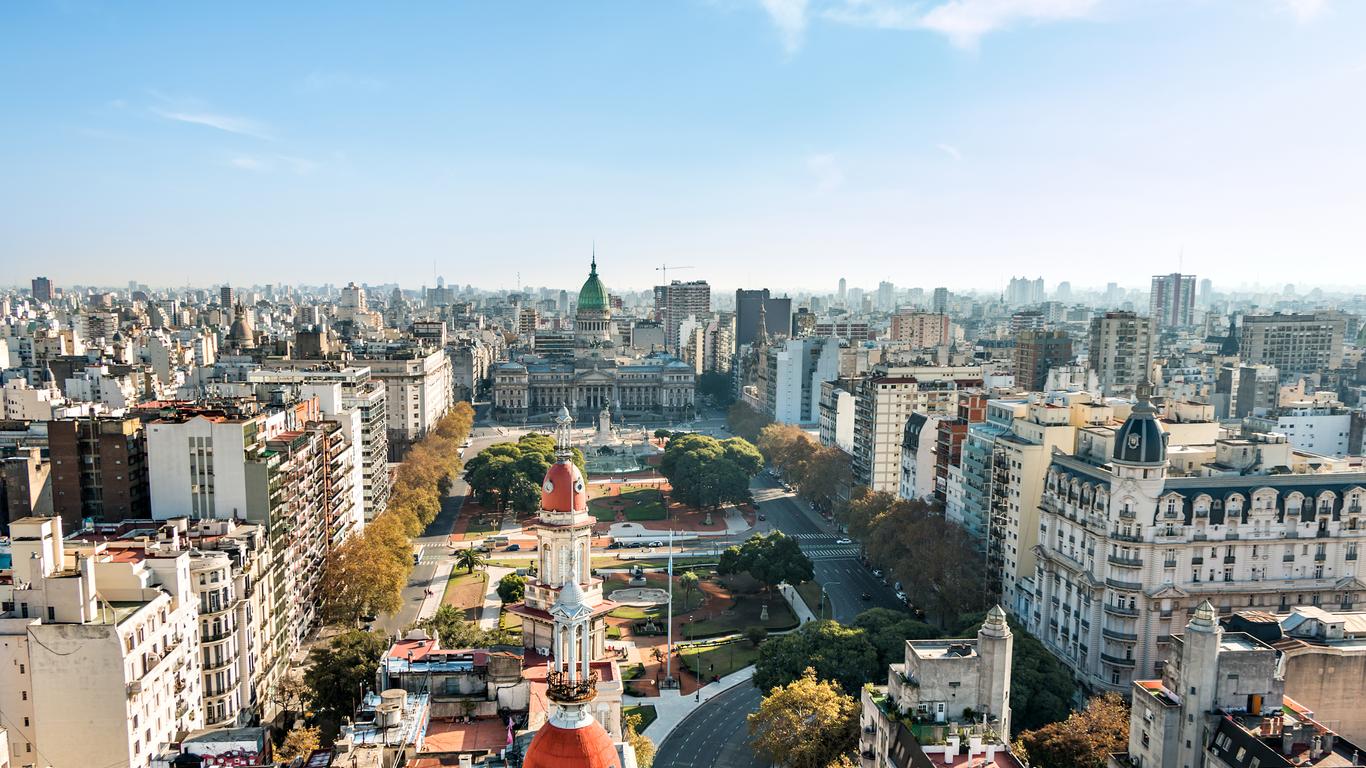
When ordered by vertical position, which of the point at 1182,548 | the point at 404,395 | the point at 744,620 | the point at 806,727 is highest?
the point at 404,395

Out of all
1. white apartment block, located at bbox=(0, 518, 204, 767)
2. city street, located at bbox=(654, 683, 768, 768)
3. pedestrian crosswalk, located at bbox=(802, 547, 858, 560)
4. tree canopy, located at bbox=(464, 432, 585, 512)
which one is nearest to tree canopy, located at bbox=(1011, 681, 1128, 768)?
city street, located at bbox=(654, 683, 768, 768)

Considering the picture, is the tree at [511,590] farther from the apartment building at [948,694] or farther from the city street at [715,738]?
the apartment building at [948,694]

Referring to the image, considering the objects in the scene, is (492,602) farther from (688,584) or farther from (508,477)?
(508,477)

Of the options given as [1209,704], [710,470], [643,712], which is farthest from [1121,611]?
[710,470]

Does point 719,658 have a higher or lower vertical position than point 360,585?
lower

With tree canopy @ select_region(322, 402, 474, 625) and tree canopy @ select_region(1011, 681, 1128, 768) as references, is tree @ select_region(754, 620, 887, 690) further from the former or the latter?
tree canopy @ select_region(322, 402, 474, 625)

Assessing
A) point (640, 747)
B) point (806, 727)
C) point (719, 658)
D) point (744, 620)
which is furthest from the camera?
point (744, 620)
